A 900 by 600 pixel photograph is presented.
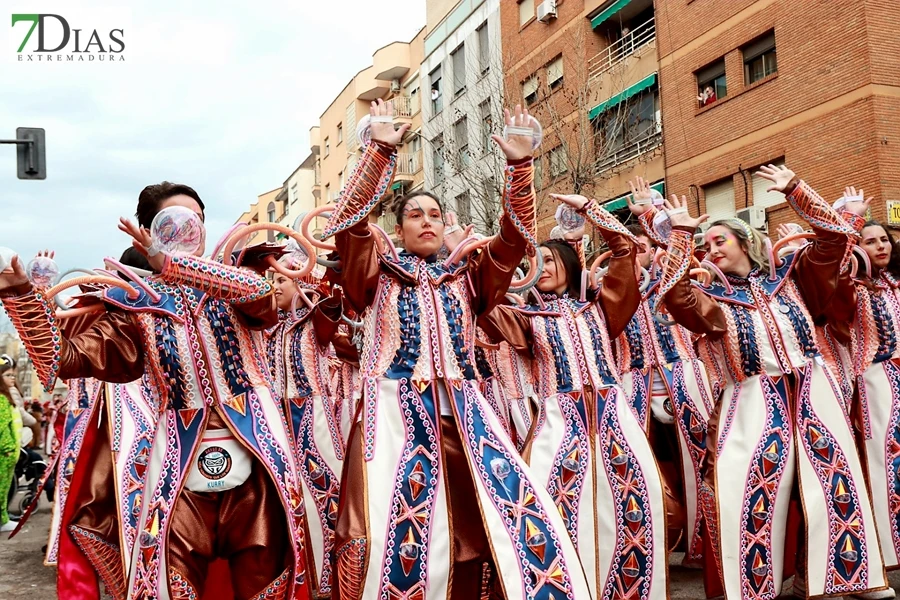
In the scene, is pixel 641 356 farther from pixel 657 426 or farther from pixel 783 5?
pixel 783 5

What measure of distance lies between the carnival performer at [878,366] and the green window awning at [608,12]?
15.9 metres

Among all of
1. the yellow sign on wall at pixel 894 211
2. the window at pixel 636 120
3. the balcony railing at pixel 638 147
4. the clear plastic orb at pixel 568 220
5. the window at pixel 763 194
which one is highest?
the window at pixel 636 120

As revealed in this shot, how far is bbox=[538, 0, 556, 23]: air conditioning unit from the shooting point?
895 inches

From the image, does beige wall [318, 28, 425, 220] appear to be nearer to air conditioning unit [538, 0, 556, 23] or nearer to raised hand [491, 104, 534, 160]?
air conditioning unit [538, 0, 556, 23]

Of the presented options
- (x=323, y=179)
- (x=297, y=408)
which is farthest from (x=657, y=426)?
(x=323, y=179)

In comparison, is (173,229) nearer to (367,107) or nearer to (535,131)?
(535,131)

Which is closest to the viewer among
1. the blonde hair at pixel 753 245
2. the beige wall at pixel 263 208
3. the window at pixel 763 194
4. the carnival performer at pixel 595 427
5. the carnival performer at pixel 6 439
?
the carnival performer at pixel 595 427

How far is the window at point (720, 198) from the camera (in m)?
18.1

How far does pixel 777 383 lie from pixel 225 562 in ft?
8.84

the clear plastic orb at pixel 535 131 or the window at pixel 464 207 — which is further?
the window at pixel 464 207

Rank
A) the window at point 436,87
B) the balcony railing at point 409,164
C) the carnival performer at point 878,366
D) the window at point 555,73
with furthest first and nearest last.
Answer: the balcony railing at point 409,164
the window at point 436,87
the window at point 555,73
the carnival performer at point 878,366

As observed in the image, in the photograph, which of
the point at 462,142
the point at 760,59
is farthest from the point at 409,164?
the point at 760,59

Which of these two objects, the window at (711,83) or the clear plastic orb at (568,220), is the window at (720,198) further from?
the clear plastic orb at (568,220)

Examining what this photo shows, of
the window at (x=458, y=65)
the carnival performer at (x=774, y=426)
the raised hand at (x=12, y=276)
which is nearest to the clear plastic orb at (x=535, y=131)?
the carnival performer at (x=774, y=426)
